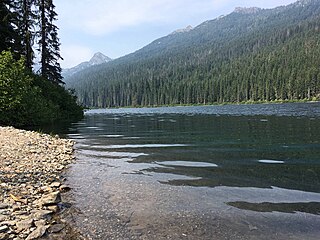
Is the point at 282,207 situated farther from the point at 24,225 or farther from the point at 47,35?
the point at 47,35

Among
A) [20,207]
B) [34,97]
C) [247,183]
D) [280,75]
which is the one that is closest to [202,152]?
[247,183]

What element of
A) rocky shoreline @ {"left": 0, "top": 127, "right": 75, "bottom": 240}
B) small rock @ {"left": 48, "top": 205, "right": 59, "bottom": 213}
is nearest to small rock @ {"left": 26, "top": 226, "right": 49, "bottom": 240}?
rocky shoreline @ {"left": 0, "top": 127, "right": 75, "bottom": 240}

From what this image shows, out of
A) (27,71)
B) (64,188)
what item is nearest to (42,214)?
(64,188)

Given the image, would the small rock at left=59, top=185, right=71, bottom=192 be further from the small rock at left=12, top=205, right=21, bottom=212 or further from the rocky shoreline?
the small rock at left=12, top=205, right=21, bottom=212

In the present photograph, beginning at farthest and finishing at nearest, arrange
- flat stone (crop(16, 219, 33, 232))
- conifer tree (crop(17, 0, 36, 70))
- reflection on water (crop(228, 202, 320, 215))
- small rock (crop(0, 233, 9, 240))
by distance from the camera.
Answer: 1. conifer tree (crop(17, 0, 36, 70))
2. reflection on water (crop(228, 202, 320, 215))
3. flat stone (crop(16, 219, 33, 232))
4. small rock (crop(0, 233, 9, 240))

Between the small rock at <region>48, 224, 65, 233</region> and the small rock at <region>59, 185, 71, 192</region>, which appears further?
the small rock at <region>59, 185, 71, 192</region>

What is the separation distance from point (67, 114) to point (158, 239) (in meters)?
36.3

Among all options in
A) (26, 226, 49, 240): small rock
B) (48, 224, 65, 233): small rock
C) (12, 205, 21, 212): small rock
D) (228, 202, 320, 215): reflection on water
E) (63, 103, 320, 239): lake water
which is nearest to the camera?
(26, 226, 49, 240): small rock

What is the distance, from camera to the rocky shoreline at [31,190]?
17.6ft

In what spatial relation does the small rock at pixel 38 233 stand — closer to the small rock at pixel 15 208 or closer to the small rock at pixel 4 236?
the small rock at pixel 4 236

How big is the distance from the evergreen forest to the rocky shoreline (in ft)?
39.2

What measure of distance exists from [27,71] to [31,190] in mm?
24365

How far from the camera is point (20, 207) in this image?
617cm

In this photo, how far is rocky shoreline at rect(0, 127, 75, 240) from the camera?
535 cm
